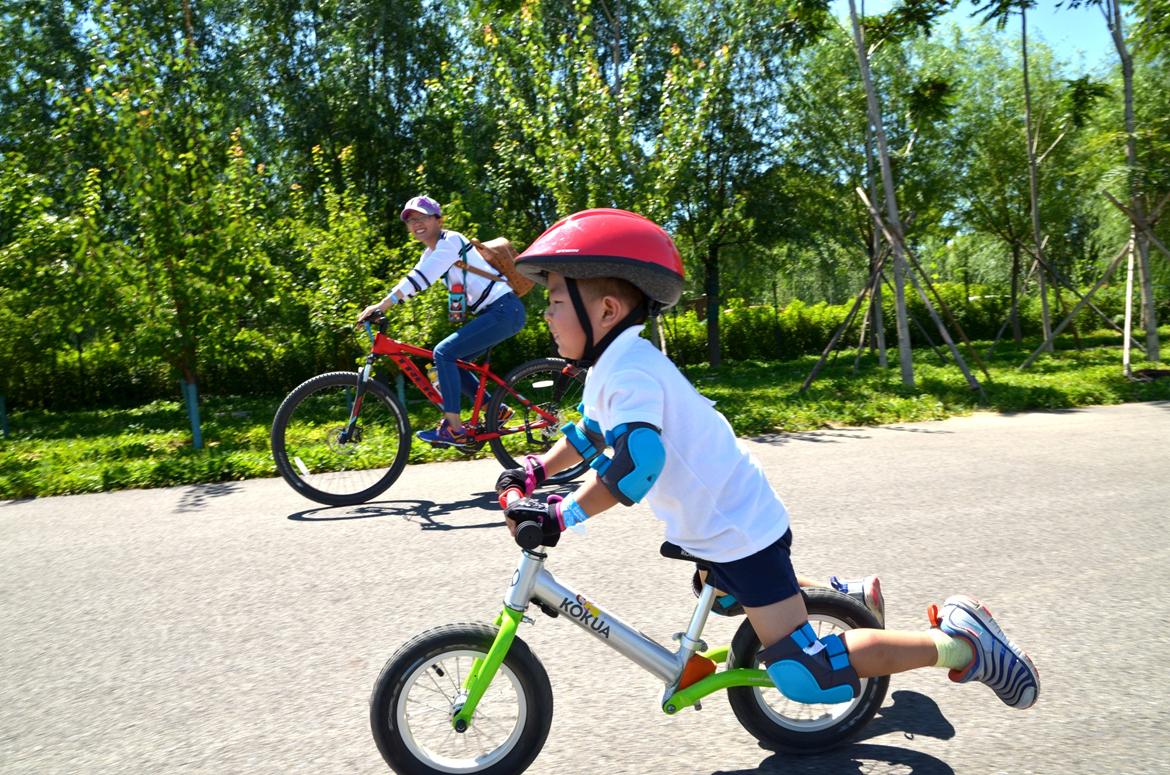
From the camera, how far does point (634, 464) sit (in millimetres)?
2262

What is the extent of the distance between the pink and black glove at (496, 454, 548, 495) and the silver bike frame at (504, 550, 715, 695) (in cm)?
20

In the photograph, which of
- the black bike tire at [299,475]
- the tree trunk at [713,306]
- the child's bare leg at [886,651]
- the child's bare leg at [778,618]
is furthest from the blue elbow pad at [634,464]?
the tree trunk at [713,306]

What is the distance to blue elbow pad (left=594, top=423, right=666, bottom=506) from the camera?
2246mm

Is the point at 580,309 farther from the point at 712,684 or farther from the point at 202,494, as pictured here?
the point at 202,494

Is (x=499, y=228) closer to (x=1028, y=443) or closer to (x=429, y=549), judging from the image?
(x=1028, y=443)

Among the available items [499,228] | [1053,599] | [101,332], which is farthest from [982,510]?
[499,228]

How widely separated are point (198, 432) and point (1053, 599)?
887cm

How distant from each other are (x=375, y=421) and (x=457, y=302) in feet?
3.74

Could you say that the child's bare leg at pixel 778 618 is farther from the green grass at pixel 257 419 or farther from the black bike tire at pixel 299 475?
the green grass at pixel 257 419

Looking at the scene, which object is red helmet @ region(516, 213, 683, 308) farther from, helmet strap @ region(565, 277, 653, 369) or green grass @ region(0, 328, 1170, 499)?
green grass @ region(0, 328, 1170, 499)

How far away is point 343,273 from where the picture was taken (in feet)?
39.5

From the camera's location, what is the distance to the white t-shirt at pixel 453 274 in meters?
6.46

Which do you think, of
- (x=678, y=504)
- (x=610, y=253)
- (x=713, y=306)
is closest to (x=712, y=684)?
(x=678, y=504)

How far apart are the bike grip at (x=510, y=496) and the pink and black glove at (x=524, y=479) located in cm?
2
